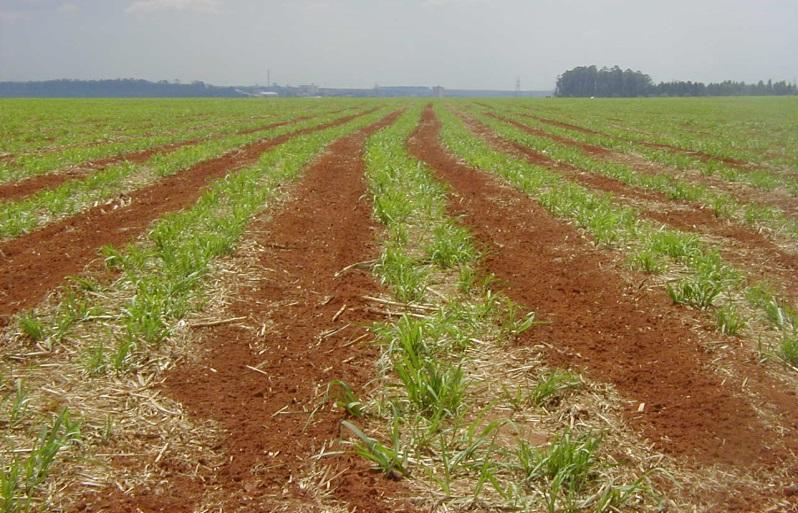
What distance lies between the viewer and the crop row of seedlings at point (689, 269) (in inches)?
183

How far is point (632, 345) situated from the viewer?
4.45 m

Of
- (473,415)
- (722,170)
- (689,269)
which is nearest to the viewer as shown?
(473,415)

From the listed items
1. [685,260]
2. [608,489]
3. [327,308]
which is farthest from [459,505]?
[685,260]

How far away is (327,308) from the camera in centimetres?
516

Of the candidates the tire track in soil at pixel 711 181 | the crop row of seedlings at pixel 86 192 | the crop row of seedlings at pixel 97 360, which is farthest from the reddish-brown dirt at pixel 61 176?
the tire track in soil at pixel 711 181

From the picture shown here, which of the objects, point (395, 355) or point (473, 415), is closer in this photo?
point (473, 415)

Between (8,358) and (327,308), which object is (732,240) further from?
(8,358)

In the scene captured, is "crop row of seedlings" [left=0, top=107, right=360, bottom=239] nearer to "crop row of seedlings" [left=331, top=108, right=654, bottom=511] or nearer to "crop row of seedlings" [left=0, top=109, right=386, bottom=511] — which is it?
"crop row of seedlings" [left=0, top=109, right=386, bottom=511]

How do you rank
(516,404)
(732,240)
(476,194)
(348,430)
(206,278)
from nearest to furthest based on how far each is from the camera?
(348,430) < (516,404) < (206,278) < (732,240) < (476,194)

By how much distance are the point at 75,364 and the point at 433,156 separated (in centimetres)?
1322

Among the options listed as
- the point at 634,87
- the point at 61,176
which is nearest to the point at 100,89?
the point at 634,87

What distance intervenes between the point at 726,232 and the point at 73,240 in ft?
27.2

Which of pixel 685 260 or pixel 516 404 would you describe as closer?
pixel 516 404

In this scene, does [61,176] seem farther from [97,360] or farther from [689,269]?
[689,269]
